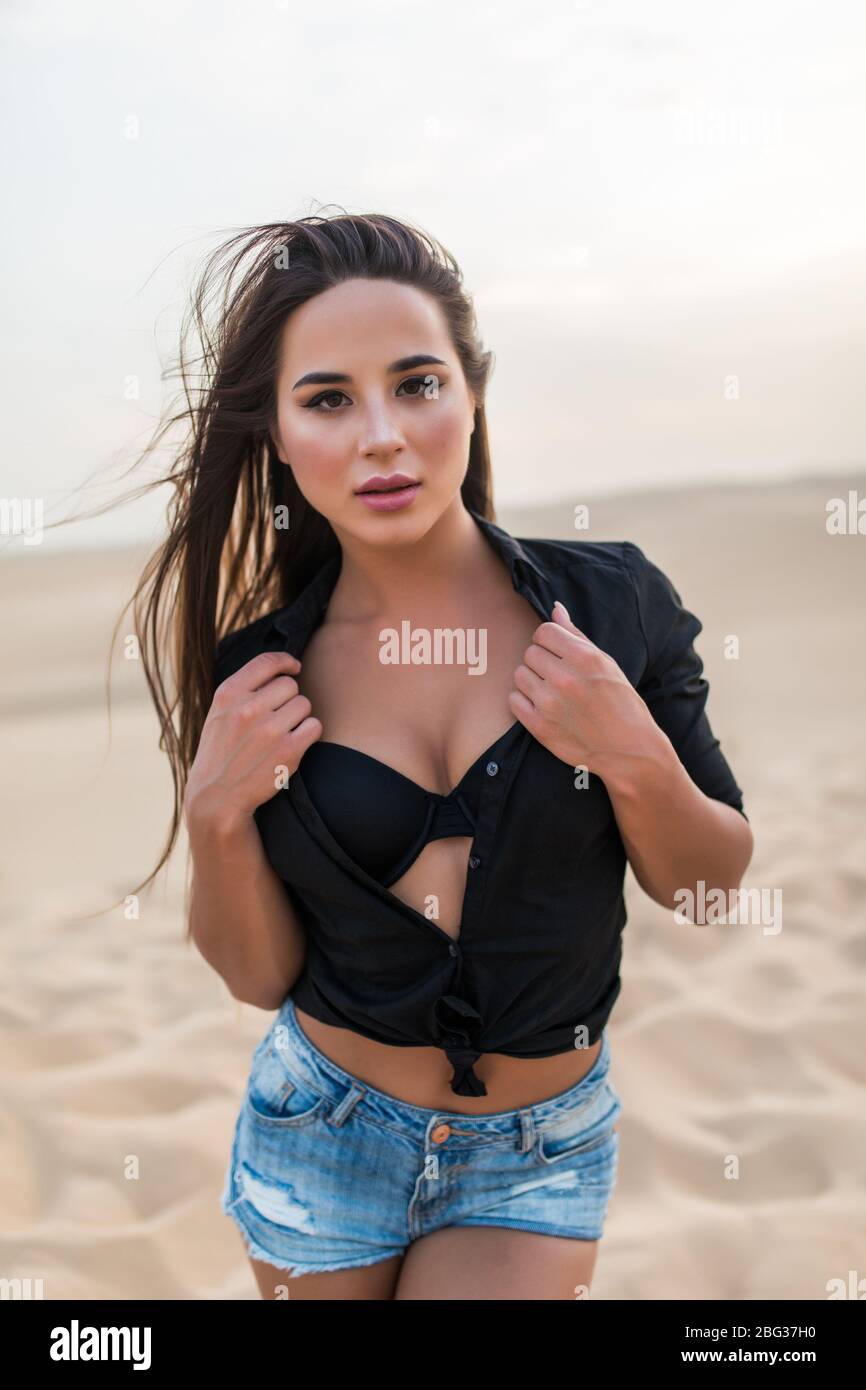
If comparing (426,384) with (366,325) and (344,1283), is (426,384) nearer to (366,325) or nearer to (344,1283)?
(366,325)

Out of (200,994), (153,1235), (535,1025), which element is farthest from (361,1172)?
(200,994)

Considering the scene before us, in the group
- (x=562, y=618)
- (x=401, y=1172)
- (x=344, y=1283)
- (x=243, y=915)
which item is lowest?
(x=344, y=1283)

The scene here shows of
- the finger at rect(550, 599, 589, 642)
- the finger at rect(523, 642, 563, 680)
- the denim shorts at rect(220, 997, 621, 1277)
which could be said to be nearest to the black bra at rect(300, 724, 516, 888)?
the finger at rect(523, 642, 563, 680)

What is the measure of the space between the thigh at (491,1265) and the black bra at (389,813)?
0.62 meters

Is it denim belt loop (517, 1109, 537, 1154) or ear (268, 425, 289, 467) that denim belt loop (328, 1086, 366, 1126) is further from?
ear (268, 425, 289, 467)

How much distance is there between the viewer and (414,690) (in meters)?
2.30

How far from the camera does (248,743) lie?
227 cm

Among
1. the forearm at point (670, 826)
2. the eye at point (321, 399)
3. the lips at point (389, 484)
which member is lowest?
the forearm at point (670, 826)

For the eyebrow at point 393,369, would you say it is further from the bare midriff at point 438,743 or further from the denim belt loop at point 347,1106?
the denim belt loop at point 347,1106

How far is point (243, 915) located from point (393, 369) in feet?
3.26

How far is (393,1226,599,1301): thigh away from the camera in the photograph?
2.13 metres

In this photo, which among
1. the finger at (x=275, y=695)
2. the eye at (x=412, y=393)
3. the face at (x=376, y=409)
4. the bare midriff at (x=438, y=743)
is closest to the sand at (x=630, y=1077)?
the bare midriff at (x=438, y=743)

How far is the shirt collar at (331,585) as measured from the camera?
229 cm

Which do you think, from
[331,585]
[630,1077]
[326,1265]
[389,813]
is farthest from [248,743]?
[630,1077]
